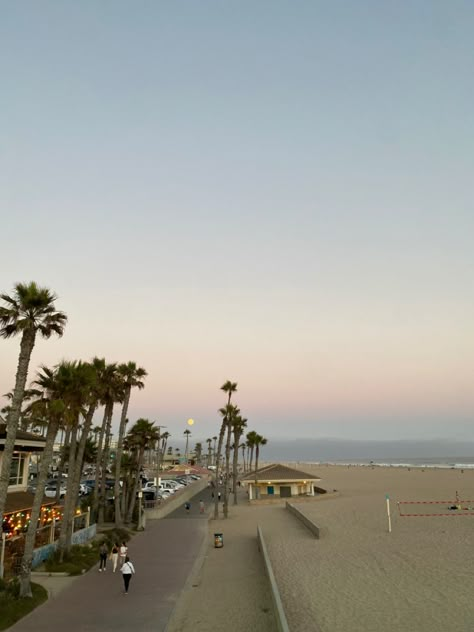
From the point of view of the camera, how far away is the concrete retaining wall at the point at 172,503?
46656 millimetres

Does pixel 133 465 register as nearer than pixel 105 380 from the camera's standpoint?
No

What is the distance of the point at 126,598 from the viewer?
1891cm

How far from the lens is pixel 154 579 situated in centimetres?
2208

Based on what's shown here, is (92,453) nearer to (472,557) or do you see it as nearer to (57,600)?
(57,600)

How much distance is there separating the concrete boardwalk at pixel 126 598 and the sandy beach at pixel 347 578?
3.37ft

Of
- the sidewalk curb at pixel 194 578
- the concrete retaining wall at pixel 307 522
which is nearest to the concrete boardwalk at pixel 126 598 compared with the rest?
the sidewalk curb at pixel 194 578

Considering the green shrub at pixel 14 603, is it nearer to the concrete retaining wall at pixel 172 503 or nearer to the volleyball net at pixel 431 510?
the concrete retaining wall at pixel 172 503

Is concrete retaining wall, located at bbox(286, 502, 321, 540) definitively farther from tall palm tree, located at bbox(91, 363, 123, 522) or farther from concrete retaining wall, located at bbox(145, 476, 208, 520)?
tall palm tree, located at bbox(91, 363, 123, 522)

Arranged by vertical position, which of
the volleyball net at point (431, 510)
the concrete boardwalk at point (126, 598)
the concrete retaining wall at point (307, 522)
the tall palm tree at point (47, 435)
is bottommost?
the concrete boardwalk at point (126, 598)

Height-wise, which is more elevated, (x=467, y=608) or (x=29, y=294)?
(x=29, y=294)

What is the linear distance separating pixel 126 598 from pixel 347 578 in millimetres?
9807

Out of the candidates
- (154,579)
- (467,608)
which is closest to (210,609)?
(154,579)

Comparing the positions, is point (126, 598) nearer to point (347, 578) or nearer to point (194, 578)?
point (194, 578)

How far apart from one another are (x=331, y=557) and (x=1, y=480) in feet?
58.2
